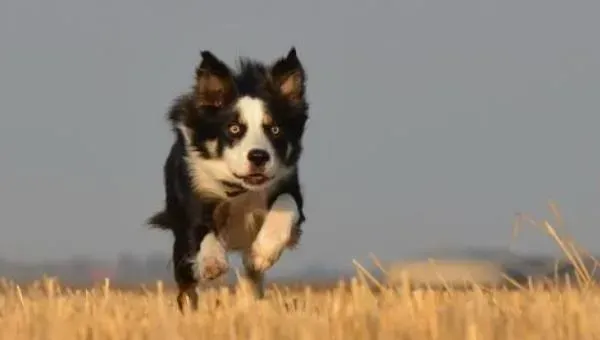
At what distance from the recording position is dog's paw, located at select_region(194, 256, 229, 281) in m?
8.28

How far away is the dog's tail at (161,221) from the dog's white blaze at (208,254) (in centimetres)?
88

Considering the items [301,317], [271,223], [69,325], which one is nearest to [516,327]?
[301,317]

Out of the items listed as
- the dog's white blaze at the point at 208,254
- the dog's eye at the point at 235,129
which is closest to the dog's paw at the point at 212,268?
the dog's white blaze at the point at 208,254

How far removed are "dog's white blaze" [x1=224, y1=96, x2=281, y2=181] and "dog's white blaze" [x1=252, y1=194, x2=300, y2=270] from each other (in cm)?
30

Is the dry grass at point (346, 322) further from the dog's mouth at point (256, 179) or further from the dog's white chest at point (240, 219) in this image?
the dog's white chest at point (240, 219)

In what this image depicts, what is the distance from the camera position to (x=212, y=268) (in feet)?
27.2

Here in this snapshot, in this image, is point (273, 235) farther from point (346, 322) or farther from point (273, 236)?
point (346, 322)

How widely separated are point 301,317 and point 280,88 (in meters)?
4.64

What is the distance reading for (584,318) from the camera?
177 inches

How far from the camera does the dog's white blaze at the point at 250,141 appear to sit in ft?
27.9

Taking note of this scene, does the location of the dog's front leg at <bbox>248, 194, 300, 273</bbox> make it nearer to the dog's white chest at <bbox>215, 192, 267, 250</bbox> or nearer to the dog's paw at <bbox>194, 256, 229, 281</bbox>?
the dog's paw at <bbox>194, 256, 229, 281</bbox>

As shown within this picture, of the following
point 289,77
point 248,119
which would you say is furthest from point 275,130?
point 289,77

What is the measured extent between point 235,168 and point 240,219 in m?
0.55

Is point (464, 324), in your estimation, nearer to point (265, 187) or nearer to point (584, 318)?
point (584, 318)
